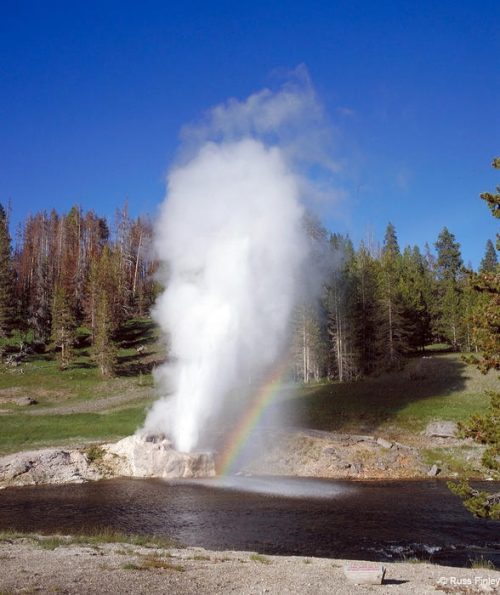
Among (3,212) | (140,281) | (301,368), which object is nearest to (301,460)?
(301,368)

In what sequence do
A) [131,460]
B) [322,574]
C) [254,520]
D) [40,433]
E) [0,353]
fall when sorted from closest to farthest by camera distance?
[322,574] < [254,520] < [131,460] < [40,433] < [0,353]

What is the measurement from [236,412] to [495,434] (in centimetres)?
4096

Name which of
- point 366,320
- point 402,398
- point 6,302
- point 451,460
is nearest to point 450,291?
point 366,320

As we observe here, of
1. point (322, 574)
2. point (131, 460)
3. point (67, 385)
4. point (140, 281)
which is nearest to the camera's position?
point (322, 574)

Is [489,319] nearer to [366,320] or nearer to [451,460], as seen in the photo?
[451,460]

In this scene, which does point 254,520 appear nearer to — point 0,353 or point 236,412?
point 236,412

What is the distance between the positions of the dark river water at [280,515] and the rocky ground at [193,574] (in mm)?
3088

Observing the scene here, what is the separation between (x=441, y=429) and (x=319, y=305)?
36.2m

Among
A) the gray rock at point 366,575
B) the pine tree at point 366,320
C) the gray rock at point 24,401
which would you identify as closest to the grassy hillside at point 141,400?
the gray rock at point 24,401

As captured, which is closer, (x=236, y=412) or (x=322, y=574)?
(x=322, y=574)

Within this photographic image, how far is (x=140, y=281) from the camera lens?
124 metres

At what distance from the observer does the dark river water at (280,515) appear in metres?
21.4

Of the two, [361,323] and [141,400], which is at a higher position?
[361,323]

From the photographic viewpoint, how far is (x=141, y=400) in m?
65.8
